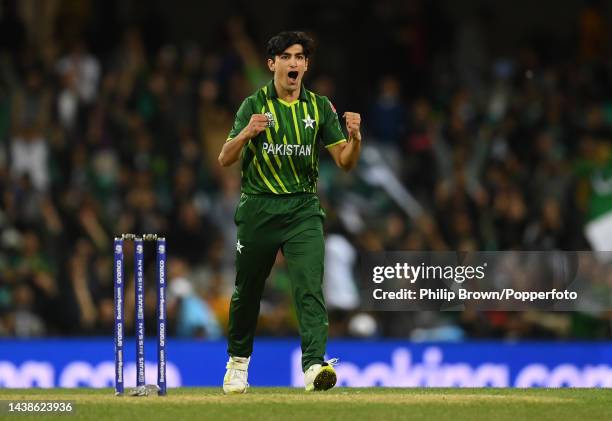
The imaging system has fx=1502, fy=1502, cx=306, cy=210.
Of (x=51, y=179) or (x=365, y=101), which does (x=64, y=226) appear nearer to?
(x=51, y=179)

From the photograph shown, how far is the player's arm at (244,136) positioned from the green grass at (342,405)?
53.6 inches

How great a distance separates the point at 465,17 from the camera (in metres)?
18.6

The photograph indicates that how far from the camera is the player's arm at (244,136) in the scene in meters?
8.37

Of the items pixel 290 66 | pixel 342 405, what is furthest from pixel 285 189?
pixel 342 405

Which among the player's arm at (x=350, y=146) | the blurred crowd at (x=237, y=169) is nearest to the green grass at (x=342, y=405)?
the player's arm at (x=350, y=146)

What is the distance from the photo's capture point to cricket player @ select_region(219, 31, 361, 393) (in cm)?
859

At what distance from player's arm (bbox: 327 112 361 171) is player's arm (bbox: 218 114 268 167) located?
1.54ft

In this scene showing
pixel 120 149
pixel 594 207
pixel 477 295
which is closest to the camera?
pixel 477 295

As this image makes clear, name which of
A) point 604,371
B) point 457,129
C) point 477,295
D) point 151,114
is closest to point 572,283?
point 477,295

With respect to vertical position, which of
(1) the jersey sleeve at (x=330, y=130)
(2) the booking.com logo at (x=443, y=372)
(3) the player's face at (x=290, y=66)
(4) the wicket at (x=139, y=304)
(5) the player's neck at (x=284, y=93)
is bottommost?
(2) the booking.com logo at (x=443, y=372)

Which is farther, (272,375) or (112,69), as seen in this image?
(112,69)

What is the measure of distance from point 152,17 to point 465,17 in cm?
396

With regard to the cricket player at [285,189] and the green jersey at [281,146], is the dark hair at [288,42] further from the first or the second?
the green jersey at [281,146]

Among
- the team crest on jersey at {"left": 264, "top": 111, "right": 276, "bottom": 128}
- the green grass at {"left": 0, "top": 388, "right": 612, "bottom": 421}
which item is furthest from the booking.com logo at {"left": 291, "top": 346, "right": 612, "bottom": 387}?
the team crest on jersey at {"left": 264, "top": 111, "right": 276, "bottom": 128}
